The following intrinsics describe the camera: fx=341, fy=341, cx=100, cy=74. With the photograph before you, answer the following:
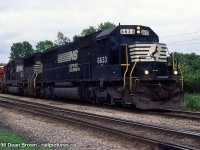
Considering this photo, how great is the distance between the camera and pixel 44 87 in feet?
85.2

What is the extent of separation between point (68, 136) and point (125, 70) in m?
6.70

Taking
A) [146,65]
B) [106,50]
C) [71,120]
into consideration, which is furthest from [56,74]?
[71,120]

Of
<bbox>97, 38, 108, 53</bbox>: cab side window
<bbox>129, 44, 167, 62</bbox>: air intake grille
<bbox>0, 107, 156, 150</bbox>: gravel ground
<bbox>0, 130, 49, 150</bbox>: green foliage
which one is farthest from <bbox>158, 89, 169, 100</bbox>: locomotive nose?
<bbox>0, 130, 49, 150</bbox>: green foliage

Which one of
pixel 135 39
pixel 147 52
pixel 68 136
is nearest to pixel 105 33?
pixel 135 39

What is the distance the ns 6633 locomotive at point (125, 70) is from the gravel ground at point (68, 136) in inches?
167

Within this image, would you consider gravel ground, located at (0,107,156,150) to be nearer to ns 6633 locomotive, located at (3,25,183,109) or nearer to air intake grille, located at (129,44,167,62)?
ns 6633 locomotive, located at (3,25,183,109)

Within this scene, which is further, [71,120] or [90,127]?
[71,120]

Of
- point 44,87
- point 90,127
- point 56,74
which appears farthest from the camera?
point 44,87

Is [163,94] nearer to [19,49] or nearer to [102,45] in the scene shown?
[102,45]

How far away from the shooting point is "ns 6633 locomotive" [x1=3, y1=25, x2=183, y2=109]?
567 inches

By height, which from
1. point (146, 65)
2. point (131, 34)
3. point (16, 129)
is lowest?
point (16, 129)

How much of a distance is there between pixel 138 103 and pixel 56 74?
10.8 metres

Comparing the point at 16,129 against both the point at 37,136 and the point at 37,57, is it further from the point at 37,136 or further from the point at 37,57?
the point at 37,57

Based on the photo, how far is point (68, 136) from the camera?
8.83 meters
